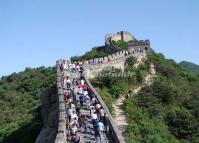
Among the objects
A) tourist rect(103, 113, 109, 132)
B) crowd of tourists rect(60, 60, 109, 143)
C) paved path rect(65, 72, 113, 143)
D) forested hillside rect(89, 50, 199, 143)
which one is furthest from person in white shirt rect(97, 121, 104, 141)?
forested hillside rect(89, 50, 199, 143)

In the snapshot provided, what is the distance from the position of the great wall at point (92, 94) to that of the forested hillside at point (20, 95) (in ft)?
21.4

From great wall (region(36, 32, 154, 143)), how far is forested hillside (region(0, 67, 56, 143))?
6510mm

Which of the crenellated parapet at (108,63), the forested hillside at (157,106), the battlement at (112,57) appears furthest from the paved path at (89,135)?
the battlement at (112,57)

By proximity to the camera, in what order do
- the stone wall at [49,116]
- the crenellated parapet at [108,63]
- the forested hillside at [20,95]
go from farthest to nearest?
the forested hillside at [20,95], the crenellated parapet at [108,63], the stone wall at [49,116]

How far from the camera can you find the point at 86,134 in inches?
782

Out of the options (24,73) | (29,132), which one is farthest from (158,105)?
(24,73)

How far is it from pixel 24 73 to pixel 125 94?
39.1 m

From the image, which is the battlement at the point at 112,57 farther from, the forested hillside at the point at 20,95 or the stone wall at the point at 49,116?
the stone wall at the point at 49,116

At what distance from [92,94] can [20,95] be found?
3468 cm

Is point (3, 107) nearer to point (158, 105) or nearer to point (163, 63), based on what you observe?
point (163, 63)

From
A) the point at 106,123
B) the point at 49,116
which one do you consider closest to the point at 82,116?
the point at 106,123

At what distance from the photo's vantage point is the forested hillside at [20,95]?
45594 mm

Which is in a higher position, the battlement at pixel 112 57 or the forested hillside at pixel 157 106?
the battlement at pixel 112 57

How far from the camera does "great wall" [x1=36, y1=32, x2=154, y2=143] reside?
18.7 m
